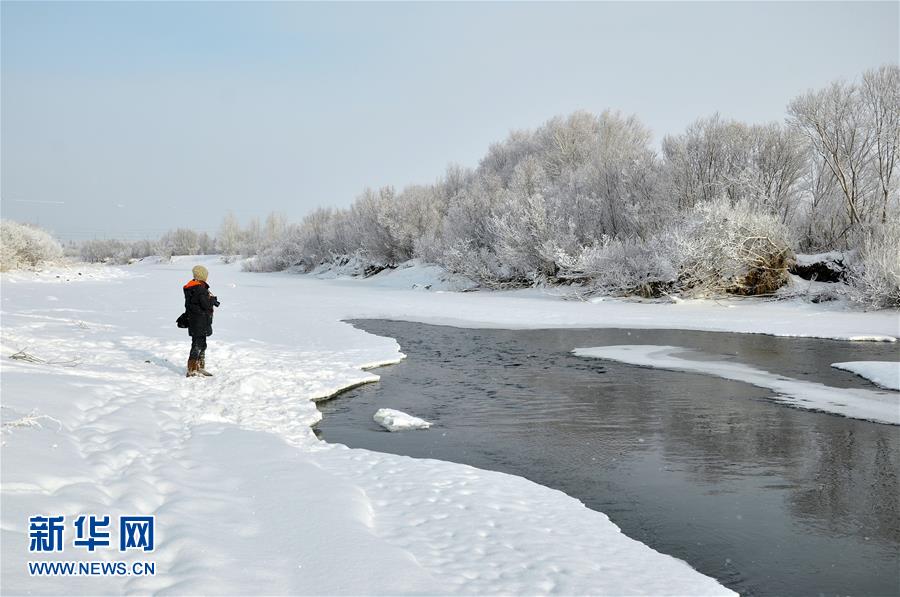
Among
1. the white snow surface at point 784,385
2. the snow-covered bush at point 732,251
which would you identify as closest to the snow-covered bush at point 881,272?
the snow-covered bush at point 732,251

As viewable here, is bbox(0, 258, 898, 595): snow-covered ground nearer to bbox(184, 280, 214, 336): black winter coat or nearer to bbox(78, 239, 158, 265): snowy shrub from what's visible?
bbox(184, 280, 214, 336): black winter coat

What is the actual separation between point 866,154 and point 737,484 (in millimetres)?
28828

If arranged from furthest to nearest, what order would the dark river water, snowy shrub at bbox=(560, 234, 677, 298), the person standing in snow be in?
snowy shrub at bbox=(560, 234, 677, 298)
the person standing in snow
the dark river water

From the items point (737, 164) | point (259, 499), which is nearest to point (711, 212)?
point (737, 164)

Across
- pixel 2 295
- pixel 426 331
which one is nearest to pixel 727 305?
pixel 426 331

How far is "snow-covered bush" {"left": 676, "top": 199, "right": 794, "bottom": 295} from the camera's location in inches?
1057

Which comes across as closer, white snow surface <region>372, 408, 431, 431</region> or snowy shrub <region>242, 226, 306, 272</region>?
white snow surface <region>372, 408, 431, 431</region>

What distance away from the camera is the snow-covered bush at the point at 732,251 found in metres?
26.9

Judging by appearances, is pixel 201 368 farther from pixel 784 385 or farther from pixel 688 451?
pixel 784 385

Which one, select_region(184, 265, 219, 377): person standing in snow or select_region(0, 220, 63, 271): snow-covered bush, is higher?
select_region(0, 220, 63, 271): snow-covered bush

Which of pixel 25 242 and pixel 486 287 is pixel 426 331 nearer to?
pixel 486 287

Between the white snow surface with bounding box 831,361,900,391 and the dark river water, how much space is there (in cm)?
29

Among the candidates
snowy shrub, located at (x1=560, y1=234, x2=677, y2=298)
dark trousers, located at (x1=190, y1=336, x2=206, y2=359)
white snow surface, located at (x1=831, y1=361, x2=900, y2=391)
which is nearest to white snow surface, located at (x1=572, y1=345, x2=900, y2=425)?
white snow surface, located at (x1=831, y1=361, x2=900, y2=391)

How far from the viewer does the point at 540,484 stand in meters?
6.72
